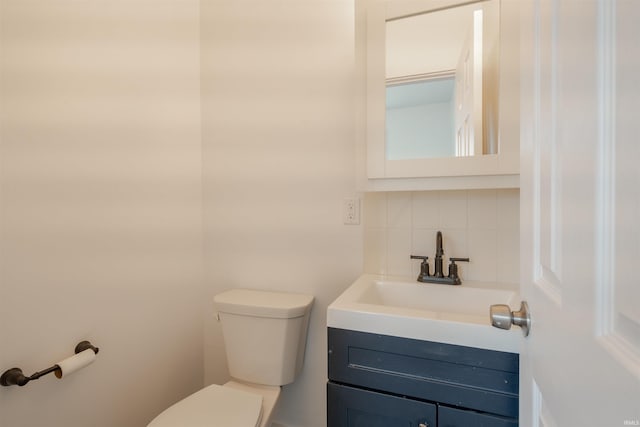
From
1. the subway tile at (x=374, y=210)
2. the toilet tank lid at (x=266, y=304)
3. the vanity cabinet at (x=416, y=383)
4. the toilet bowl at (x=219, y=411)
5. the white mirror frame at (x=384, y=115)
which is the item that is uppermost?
the white mirror frame at (x=384, y=115)

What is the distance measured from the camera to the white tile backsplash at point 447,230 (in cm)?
130

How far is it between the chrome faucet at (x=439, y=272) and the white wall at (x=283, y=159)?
273 mm

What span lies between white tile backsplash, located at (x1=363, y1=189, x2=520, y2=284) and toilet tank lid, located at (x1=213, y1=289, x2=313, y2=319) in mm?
328

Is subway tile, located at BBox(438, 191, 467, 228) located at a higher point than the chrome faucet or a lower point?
higher

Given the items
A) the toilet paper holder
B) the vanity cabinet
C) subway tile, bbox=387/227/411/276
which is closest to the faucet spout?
subway tile, bbox=387/227/411/276

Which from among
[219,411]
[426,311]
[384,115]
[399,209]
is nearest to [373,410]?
[426,311]

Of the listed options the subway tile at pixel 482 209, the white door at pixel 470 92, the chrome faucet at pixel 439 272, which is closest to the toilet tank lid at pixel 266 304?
the chrome faucet at pixel 439 272

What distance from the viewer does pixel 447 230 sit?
1.37 metres

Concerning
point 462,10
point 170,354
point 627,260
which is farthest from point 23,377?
point 462,10

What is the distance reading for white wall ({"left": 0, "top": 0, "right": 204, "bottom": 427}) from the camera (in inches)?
40.7

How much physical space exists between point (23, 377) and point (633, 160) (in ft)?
4.76

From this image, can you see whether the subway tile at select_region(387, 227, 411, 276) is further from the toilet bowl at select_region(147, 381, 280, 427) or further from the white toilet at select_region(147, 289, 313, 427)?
the toilet bowl at select_region(147, 381, 280, 427)

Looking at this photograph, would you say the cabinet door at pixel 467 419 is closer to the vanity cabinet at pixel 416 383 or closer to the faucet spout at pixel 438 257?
the vanity cabinet at pixel 416 383

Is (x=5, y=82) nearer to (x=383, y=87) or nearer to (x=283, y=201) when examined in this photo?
(x=283, y=201)
